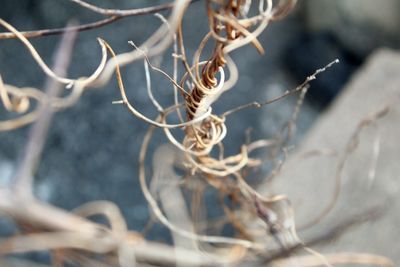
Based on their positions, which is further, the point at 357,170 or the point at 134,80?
the point at 134,80

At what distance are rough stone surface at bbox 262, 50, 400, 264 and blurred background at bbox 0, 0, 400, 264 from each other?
0.35 metres

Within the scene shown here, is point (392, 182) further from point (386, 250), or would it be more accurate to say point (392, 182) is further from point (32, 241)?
point (32, 241)

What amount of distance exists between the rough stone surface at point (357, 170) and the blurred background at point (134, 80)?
0.35 metres

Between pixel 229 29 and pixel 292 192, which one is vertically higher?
pixel 292 192

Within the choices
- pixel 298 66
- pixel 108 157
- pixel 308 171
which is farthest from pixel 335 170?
pixel 298 66

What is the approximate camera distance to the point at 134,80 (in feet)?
3.82

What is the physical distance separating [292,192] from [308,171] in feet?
0.10

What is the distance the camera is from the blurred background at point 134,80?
1.04 m

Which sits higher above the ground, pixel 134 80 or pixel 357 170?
pixel 134 80

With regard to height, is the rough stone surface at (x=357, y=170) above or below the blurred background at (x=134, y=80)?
below

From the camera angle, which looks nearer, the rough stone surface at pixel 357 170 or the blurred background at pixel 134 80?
the rough stone surface at pixel 357 170

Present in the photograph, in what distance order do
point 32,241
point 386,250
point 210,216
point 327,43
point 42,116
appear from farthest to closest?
point 327,43, point 210,216, point 386,250, point 32,241, point 42,116

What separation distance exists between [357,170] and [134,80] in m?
0.61

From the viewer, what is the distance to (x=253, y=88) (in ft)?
3.89
